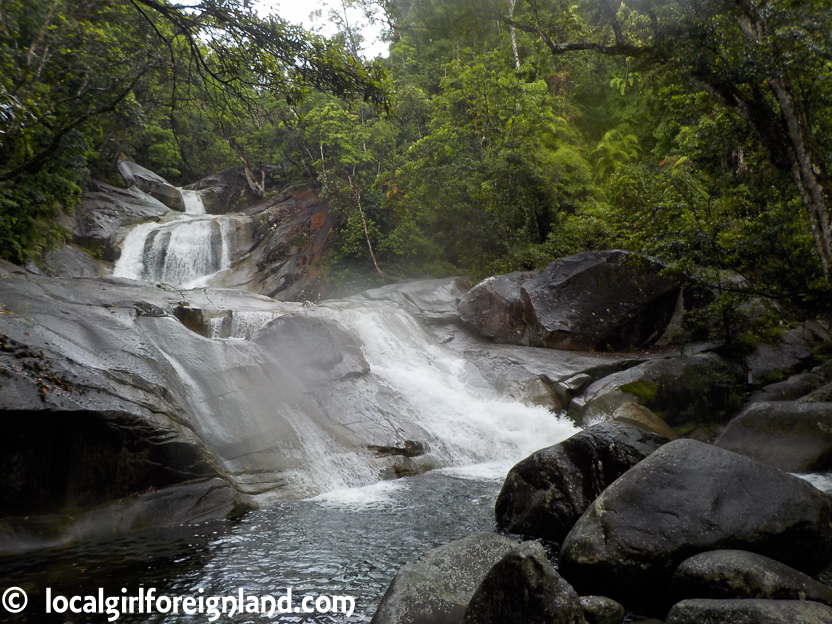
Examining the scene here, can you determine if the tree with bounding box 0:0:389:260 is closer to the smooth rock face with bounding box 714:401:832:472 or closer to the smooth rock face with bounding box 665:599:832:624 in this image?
the smooth rock face with bounding box 665:599:832:624

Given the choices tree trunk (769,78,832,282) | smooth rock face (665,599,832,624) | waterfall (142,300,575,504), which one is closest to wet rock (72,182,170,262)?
waterfall (142,300,575,504)

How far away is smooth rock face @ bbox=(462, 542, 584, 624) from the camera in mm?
3295

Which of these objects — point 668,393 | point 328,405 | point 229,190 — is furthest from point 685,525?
point 229,190

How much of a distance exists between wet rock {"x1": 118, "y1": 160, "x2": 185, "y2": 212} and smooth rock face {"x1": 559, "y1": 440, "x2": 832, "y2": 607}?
98.9 feet

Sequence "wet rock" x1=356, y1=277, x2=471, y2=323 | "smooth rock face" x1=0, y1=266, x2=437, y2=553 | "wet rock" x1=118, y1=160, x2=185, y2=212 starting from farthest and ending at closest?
"wet rock" x1=118, y1=160, x2=185, y2=212 → "wet rock" x1=356, y1=277, x2=471, y2=323 → "smooth rock face" x1=0, y1=266, x2=437, y2=553

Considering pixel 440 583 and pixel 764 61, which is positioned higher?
pixel 764 61

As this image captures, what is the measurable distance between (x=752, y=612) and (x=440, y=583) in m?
2.22

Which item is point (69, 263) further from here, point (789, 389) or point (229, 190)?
point (789, 389)

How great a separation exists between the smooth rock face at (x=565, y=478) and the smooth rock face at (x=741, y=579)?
1.85m

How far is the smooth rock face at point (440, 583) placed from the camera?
3.73 m

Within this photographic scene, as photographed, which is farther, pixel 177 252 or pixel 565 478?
pixel 177 252

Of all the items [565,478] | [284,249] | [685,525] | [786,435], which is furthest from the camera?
[284,249]

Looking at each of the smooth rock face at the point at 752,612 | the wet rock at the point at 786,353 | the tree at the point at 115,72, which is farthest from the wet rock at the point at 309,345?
the wet rock at the point at 786,353

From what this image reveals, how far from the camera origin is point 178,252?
72.2 feet
